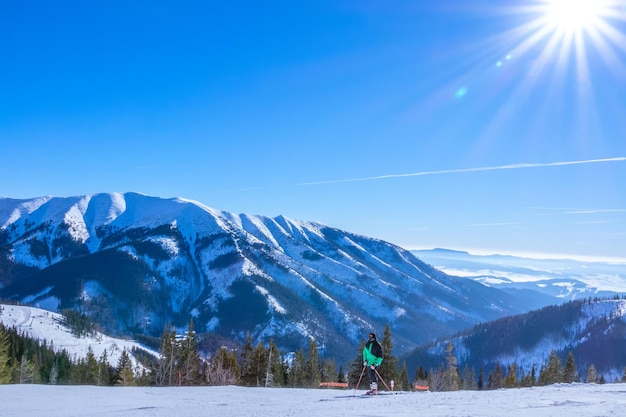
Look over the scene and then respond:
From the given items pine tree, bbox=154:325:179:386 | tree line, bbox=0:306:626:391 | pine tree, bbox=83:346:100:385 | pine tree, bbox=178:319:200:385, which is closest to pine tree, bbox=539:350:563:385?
tree line, bbox=0:306:626:391

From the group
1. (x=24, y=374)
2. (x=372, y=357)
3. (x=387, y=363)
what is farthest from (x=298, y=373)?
(x=372, y=357)

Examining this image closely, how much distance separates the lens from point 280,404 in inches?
762

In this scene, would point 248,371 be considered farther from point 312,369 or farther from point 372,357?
point 372,357

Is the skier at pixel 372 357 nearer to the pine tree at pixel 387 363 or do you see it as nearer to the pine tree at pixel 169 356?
the pine tree at pixel 387 363

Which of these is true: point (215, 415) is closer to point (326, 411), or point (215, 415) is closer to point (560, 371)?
point (326, 411)

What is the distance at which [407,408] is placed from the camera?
17.1 metres

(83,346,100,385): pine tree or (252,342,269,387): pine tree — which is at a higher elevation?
(252,342,269,387): pine tree

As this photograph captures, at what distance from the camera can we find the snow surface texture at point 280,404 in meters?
15.8

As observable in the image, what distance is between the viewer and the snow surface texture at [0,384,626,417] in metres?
15.8

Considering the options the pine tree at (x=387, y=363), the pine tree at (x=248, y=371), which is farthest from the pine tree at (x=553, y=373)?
the pine tree at (x=248, y=371)

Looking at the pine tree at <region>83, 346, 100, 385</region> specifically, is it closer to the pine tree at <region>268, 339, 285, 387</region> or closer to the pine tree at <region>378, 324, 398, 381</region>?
the pine tree at <region>268, 339, 285, 387</region>

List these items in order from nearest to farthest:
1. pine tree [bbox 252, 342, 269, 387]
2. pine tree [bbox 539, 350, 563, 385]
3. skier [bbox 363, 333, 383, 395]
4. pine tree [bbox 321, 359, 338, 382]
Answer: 1. skier [bbox 363, 333, 383, 395]
2. pine tree [bbox 252, 342, 269, 387]
3. pine tree [bbox 539, 350, 563, 385]
4. pine tree [bbox 321, 359, 338, 382]

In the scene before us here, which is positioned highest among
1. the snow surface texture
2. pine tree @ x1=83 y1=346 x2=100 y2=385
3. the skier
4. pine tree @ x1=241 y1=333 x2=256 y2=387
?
the skier

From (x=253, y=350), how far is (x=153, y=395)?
157ft
